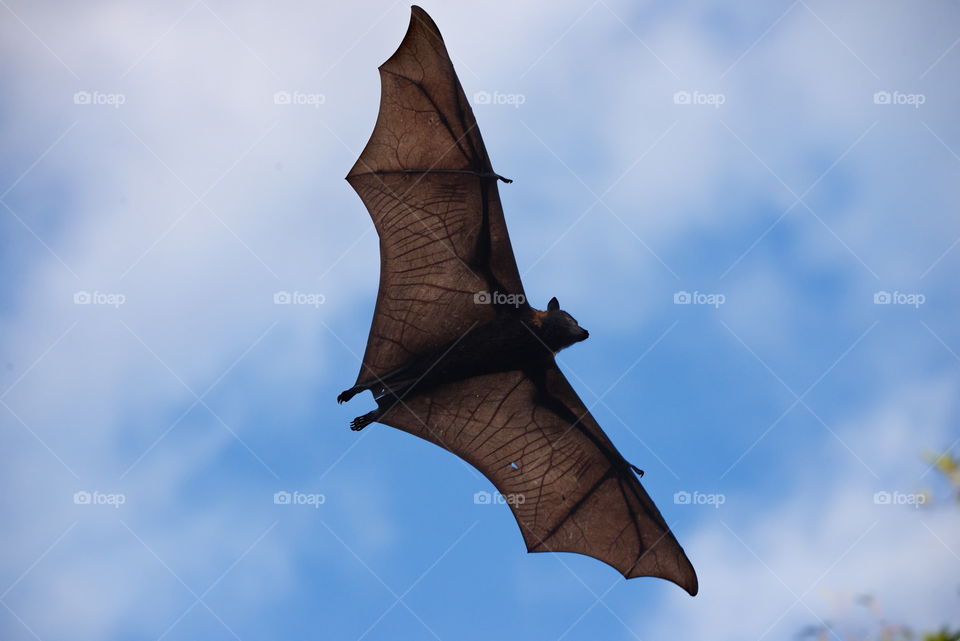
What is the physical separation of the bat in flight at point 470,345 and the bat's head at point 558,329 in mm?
16

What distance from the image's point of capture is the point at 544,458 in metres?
12.1

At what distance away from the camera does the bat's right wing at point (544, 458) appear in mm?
11883

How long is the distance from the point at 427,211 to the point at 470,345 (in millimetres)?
1914

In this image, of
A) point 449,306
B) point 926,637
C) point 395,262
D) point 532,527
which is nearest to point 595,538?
point 532,527

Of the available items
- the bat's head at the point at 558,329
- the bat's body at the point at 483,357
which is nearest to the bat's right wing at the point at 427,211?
the bat's body at the point at 483,357

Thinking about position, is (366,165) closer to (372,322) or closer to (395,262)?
(395,262)

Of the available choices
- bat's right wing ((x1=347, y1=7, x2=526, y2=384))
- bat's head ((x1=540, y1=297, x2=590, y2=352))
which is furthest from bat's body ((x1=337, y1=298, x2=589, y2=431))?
bat's right wing ((x1=347, y1=7, x2=526, y2=384))

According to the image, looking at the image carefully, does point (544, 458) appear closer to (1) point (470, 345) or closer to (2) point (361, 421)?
(1) point (470, 345)

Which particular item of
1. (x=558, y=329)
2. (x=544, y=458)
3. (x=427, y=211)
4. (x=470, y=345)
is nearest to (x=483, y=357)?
(x=470, y=345)

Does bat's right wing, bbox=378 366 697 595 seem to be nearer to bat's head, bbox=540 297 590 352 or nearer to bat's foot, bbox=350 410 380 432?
bat's foot, bbox=350 410 380 432

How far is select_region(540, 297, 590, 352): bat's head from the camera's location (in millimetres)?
11141

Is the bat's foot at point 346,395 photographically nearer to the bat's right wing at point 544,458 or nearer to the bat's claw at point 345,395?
the bat's claw at point 345,395

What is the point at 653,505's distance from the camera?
11.8 meters

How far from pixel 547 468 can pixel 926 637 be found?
7688 mm
